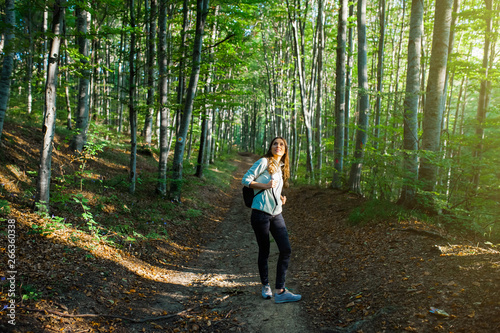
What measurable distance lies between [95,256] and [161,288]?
118cm

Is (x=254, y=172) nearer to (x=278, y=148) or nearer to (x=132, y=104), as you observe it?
(x=278, y=148)

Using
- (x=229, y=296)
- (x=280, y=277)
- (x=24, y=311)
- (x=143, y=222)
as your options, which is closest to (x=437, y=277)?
(x=280, y=277)

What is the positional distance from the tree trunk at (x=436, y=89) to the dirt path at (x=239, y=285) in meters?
3.81

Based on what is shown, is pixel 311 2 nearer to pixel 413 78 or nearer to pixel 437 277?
pixel 413 78

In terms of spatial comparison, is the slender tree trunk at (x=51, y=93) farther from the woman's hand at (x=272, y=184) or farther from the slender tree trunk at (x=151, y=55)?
the woman's hand at (x=272, y=184)

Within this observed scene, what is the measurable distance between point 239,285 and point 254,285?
0.85 feet

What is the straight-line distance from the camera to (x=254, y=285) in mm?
4473

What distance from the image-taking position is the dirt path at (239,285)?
3.36m

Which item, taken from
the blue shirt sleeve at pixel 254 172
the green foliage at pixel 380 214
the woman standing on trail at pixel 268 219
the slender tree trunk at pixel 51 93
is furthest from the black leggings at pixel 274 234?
the slender tree trunk at pixel 51 93

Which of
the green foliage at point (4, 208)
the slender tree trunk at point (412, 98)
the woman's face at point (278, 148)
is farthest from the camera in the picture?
the slender tree trunk at point (412, 98)

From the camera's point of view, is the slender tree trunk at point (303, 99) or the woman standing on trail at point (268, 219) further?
the slender tree trunk at point (303, 99)

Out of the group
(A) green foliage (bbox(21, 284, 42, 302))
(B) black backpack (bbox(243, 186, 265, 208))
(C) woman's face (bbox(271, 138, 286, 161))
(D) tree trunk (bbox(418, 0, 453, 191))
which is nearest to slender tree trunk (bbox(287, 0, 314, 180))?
(D) tree trunk (bbox(418, 0, 453, 191))

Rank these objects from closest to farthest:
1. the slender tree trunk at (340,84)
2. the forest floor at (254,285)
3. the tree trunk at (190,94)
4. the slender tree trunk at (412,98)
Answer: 1. the forest floor at (254,285)
2. the slender tree trunk at (412,98)
3. the tree trunk at (190,94)
4. the slender tree trunk at (340,84)

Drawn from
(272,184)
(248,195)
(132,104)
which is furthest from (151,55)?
(272,184)
